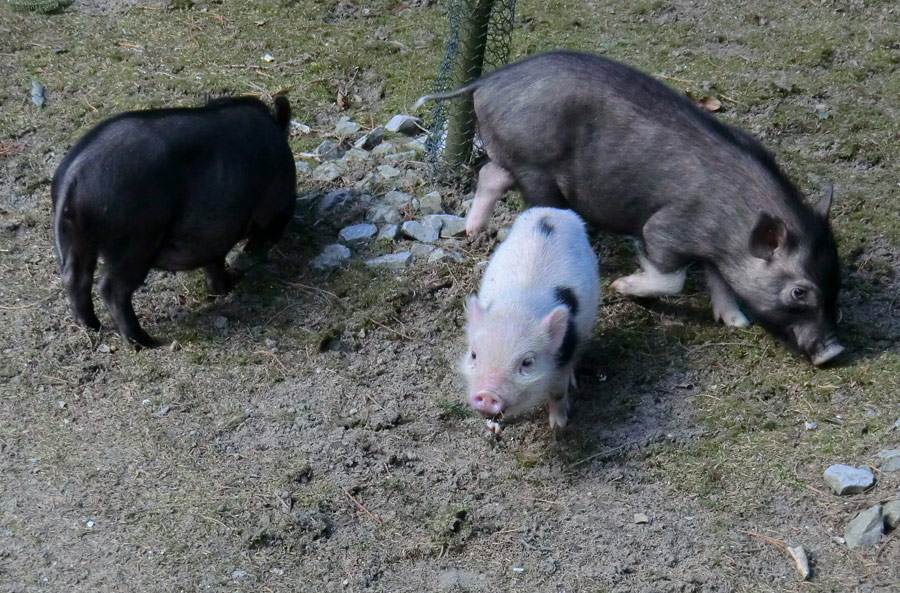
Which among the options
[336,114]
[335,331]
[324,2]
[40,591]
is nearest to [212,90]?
[336,114]

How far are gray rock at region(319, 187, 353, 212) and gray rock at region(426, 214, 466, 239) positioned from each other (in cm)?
62

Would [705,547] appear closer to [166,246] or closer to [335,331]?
[335,331]

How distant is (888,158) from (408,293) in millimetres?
3331

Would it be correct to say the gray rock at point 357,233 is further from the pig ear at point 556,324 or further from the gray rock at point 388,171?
the pig ear at point 556,324

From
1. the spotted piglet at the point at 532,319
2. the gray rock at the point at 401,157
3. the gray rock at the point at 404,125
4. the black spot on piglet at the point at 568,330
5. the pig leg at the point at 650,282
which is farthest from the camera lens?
the gray rock at the point at 404,125

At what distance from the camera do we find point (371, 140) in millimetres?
6883

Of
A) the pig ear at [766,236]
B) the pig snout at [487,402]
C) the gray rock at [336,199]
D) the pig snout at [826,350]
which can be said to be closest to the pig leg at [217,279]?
the gray rock at [336,199]

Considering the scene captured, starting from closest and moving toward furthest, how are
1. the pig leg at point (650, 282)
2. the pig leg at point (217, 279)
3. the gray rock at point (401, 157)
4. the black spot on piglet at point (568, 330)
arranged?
1. the black spot on piglet at point (568, 330)
2. the pig leg at point (650, 282)
3. the pig leg at point (217, 279)
4. the gray rock at point (401, 157)

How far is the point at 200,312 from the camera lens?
5578 millimetres

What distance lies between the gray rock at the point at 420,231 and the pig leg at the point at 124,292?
161 cm

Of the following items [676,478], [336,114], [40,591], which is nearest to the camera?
[40,591]

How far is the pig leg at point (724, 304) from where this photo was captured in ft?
17.7

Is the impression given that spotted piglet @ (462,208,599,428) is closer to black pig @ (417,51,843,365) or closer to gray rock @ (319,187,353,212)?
black pig @ (417,51,843,365)

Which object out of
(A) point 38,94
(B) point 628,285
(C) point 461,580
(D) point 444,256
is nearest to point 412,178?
(D) point 444,256
